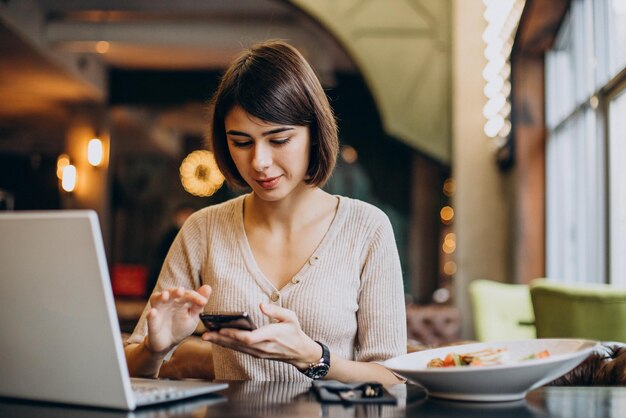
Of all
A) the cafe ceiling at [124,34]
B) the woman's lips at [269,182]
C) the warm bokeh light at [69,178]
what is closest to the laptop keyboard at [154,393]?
the woman's lips at [269,182]

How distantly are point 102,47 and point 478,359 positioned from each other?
825cm

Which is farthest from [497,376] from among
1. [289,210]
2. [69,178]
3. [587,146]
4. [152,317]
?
[69,178]

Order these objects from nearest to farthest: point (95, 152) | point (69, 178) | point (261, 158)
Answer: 1. point (261, 158)
2. point (69, 178)
3. point (95, 152)

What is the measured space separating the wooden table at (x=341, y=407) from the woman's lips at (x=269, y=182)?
587mm

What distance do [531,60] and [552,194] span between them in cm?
95

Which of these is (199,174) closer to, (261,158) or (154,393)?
(261,158)

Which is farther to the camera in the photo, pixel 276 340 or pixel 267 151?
pixel 267 151

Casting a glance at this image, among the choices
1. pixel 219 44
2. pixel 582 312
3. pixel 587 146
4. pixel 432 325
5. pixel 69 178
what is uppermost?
pixel 219 44

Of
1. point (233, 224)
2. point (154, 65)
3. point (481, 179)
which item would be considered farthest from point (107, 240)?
point (233, 224)

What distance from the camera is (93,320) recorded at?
1024mm

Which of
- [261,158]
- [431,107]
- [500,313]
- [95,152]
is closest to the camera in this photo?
[261,158]

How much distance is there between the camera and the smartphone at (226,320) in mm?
1207

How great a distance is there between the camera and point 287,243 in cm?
187

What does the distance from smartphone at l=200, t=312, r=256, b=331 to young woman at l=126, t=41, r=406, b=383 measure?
36 centimetres
